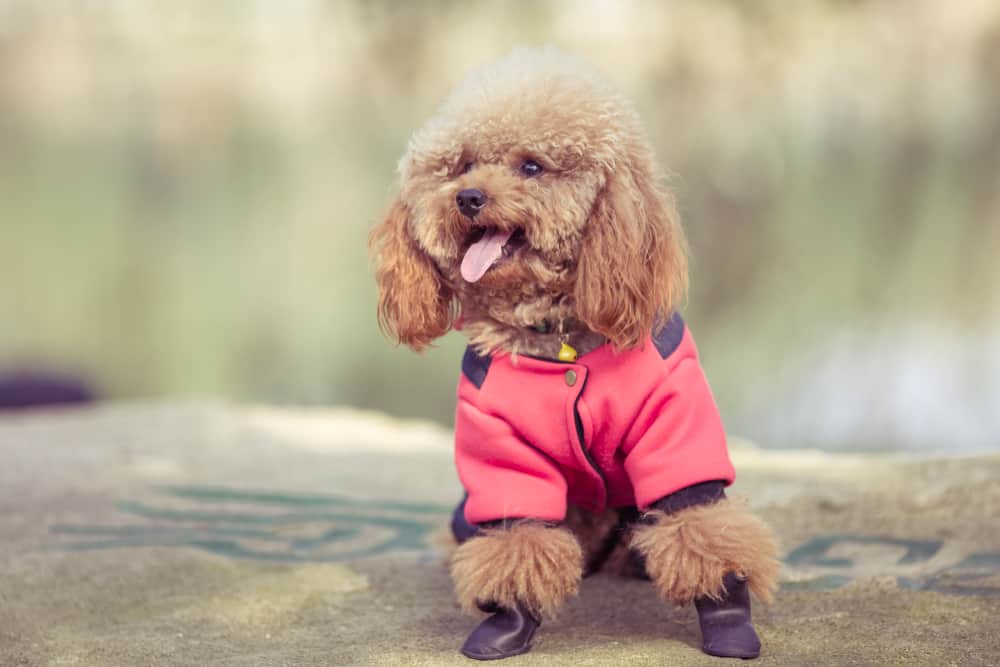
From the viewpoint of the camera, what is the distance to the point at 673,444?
158 cm

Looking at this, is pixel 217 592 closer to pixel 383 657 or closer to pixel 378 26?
pixel 383 657

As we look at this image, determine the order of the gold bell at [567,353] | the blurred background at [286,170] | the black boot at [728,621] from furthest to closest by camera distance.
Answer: the blurred background at [286,170] < the gold bell at [567,353] < the black boot at [728,621]

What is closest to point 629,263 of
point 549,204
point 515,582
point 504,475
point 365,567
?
point 549,204

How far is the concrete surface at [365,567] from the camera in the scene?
1.61 meters

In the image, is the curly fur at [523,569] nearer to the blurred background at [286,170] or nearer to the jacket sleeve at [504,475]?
the jacket sleeve at [504,475]

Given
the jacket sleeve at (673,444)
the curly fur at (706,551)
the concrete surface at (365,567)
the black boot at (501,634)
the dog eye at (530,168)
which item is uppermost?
the dog eye at (530,168)

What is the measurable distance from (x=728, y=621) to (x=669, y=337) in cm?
39

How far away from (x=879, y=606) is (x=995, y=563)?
0.33 m

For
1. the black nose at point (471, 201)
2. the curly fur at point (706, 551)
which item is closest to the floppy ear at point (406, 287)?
the black nose at point (471, 201)

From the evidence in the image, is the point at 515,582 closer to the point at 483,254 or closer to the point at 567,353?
the point at 567,353

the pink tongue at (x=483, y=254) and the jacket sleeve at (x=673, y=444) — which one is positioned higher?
the pink tongue at (x=483, y=254)

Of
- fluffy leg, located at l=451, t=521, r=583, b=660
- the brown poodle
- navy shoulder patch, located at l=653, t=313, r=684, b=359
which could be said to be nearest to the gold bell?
the brown poodle

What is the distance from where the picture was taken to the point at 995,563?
1922 millimetres

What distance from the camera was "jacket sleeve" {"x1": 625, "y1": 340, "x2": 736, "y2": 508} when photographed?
158 cm
